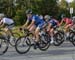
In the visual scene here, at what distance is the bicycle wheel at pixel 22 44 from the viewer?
13.3 m

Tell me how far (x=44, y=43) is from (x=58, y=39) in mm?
2219

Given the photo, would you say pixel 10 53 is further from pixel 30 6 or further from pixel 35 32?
pixel 30 6

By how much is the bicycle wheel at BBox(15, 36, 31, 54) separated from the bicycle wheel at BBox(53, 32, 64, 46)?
2.88 meters

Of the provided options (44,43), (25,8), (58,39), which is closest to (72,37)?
(58,39)

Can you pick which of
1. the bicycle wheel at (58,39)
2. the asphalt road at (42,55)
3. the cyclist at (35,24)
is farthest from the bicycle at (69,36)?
the cyclist at (35,24)

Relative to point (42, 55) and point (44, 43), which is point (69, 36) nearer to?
point (44, 43)

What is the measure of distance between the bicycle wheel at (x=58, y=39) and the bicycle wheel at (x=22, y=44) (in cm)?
288

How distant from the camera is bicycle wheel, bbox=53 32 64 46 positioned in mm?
16263

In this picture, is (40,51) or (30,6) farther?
(30,6)

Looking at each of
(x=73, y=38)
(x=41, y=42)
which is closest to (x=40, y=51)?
(x=41, y=42)

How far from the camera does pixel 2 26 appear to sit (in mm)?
14125

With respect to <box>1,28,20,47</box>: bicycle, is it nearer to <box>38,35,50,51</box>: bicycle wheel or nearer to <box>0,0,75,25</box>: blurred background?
<box>38,35,50,51</box>: bicycle wheel

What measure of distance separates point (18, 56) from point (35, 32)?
1.44 metres

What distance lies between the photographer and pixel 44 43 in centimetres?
1434
